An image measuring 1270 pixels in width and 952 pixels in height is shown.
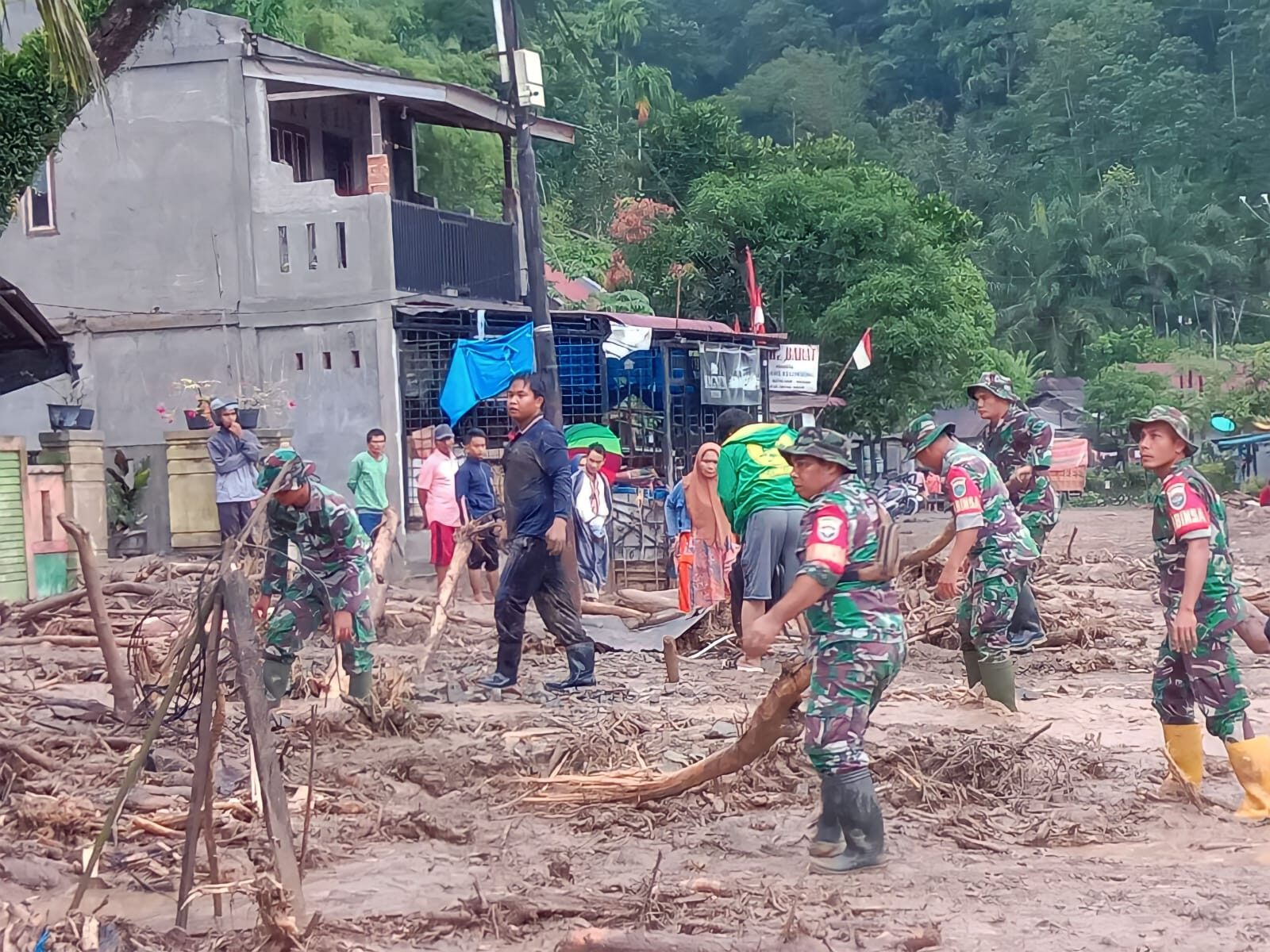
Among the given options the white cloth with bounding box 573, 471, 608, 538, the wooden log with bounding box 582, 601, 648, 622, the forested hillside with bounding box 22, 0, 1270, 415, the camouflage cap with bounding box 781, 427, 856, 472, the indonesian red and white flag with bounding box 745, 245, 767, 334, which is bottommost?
the wooden log with bounding box 582, 601, 648, 622

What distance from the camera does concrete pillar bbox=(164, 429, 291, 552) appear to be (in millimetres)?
17844

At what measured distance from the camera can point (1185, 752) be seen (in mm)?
6402

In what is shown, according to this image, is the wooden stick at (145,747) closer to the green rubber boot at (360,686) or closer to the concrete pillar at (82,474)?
the green rubber boot at (360,686)

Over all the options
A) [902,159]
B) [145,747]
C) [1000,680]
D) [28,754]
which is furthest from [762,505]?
[902,159]

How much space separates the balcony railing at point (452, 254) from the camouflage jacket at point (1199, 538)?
13.8m

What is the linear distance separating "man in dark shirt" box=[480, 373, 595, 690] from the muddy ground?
1.93 ft

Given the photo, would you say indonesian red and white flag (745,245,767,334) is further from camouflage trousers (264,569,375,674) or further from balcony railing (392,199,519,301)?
camouflage trousers (264,569,375,674)

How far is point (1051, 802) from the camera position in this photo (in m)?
6.49

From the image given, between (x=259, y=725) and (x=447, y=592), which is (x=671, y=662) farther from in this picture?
(x=259, y=725)

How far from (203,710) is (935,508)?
1306 inches

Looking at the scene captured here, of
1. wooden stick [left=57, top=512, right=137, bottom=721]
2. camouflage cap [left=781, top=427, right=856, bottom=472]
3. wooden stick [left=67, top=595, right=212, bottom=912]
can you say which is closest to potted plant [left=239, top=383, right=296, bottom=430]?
wooden stick [left=57, top=512, right=137, bottom=721]

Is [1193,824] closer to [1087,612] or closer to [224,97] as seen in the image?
[1087,612]

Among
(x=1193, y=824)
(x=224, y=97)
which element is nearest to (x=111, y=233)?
(x=224, y=97)

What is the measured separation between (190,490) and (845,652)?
13.9 m
